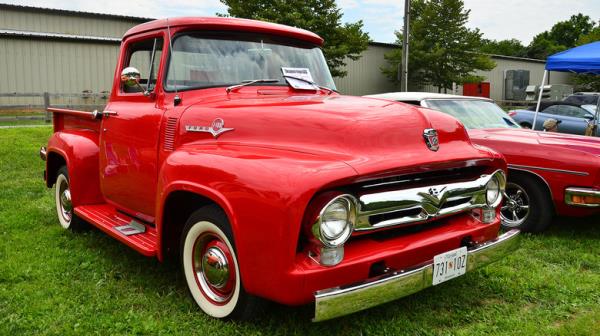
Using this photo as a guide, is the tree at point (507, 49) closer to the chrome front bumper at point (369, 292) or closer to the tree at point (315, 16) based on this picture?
the tree at point (315, 16)

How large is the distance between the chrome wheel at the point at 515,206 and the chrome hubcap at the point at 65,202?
14.1ft

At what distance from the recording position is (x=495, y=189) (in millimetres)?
3438

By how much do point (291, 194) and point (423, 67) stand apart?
103 ft

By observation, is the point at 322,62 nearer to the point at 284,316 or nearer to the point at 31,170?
the point at 284,316

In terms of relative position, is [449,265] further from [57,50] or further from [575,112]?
[57,50]

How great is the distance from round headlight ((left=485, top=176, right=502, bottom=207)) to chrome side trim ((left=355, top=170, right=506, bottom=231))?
0.43 feet

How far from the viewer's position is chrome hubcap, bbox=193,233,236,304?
2.88m

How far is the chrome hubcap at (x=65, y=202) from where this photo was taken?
493 cm

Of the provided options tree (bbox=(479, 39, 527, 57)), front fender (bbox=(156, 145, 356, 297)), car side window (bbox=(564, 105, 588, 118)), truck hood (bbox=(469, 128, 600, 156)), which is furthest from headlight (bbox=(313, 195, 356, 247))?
tree (bbox=(479, 39, 527, 57))

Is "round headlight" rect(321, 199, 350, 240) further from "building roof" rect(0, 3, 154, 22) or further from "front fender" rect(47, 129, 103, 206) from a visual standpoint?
"building roof" rect(0, 3, 154, 22)

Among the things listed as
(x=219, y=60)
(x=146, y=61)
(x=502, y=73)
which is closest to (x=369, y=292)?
(x=219, y=60)

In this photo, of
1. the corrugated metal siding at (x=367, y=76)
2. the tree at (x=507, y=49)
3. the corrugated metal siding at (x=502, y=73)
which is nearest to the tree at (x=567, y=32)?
the tree at (x=507, y=49)

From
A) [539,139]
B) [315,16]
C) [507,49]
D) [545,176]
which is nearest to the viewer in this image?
[545,176]

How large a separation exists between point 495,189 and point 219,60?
2.11 meters
